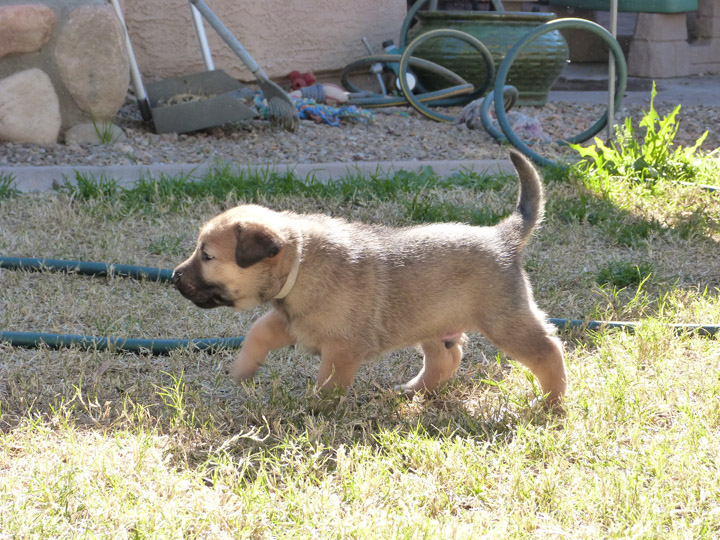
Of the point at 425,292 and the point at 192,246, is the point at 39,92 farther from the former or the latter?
the point at 425,292

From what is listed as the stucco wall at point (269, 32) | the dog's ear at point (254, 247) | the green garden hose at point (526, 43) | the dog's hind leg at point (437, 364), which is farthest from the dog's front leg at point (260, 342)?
the stucco wall at point (269, 32)

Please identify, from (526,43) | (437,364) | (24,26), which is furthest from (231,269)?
(526,43)

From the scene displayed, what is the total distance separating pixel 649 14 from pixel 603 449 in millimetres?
10093

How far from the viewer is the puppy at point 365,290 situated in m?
3.10

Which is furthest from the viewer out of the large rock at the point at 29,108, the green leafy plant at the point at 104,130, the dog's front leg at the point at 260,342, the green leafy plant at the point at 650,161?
the green leafy plant at the point at 104,130

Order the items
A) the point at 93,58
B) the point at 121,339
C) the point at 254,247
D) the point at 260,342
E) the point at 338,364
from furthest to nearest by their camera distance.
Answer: the point at 93,58
the point at 121,339
the point at 260,342
the point at 338,364
the point at 254,247

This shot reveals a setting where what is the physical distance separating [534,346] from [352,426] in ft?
2.42

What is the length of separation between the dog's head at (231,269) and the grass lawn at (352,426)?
37cm

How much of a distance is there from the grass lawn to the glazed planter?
4.50 m

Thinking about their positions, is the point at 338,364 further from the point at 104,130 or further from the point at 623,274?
Answer: the point at 104,130

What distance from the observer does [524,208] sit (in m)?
3.42

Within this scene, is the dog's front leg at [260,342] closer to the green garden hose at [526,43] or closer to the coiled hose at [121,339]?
the coiled hose at [121,339]

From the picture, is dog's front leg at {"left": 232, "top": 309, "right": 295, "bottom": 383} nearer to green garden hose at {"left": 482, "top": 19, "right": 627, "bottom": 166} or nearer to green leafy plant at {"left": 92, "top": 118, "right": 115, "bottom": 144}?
green garden hose at {"left": 482, "top": 19, "right": 627, "bottom": 166}

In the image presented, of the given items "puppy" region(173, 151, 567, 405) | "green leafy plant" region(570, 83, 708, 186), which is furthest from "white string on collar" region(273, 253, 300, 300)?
"green leafy plant" region(570, 83, 708, 186)
